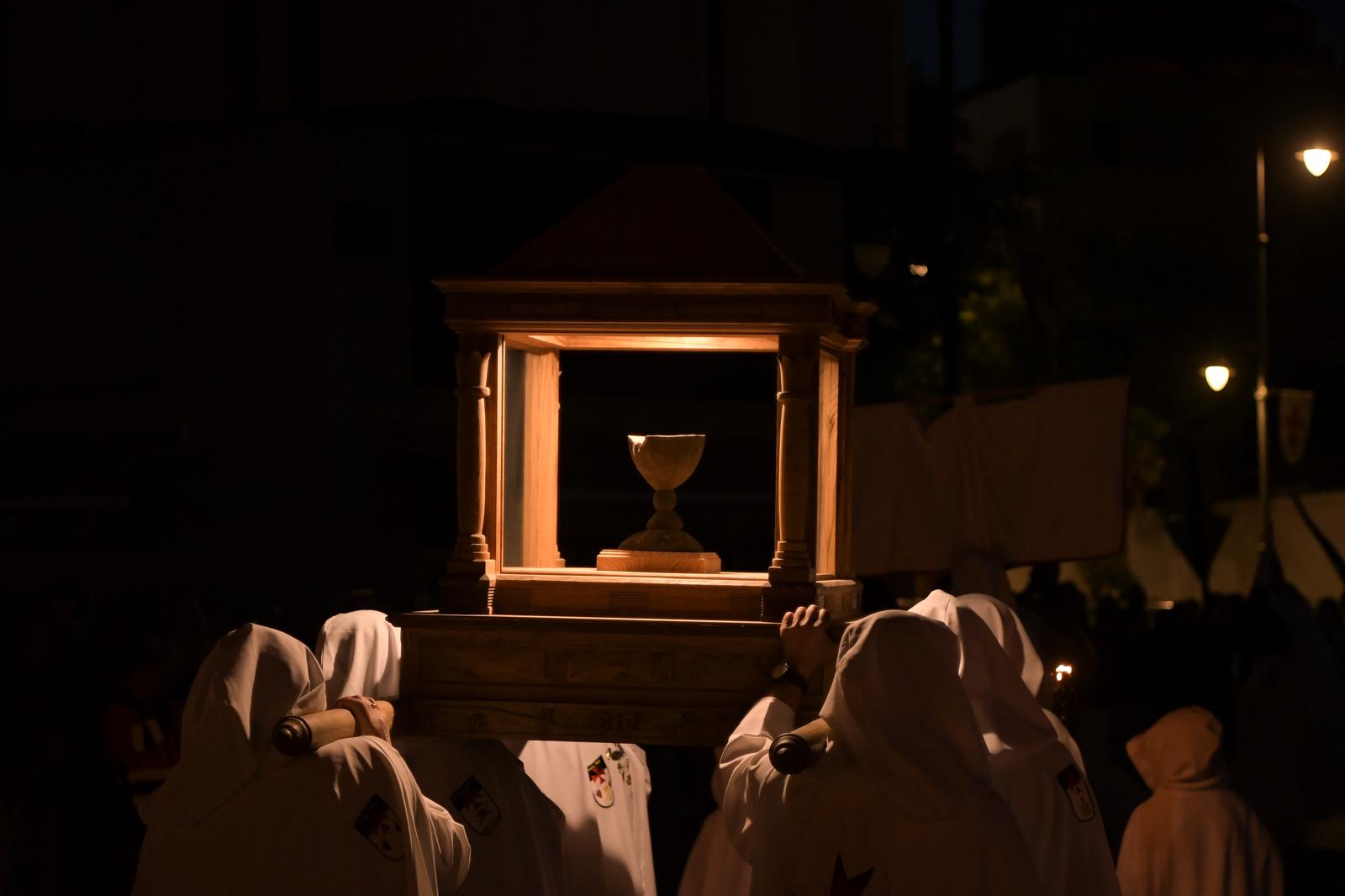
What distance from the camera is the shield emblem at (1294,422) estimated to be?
1894 cm

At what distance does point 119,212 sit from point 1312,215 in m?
30.8

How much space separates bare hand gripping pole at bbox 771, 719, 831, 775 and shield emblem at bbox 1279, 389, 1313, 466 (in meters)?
14.8

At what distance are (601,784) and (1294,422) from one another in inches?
526

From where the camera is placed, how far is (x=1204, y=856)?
6.78 m

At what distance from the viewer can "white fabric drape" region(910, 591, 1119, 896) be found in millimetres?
5742

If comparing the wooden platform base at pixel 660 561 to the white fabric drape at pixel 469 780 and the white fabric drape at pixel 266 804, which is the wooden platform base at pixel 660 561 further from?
the white fabric drape at pixel 266 804

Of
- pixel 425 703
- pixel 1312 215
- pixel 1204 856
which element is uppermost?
pixel 1312 215

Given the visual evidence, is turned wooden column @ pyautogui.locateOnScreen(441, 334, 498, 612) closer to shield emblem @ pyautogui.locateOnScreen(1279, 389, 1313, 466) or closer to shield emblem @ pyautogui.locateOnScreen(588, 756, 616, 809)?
shield emblem @ pyautogui.locateOnScreen(588, 756, 616, 809)

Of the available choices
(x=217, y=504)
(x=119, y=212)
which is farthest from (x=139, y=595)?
(x=119, y=212)

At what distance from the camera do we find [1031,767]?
5.88 m

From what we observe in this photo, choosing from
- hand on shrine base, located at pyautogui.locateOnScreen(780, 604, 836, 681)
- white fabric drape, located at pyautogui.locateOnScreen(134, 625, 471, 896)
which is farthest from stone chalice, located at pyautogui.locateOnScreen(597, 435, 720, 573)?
white fabric drape, located at pyautogui.locateOnScreen(134, 625, 471, 896)

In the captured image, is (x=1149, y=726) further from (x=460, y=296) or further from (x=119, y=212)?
(x=119, y=212)

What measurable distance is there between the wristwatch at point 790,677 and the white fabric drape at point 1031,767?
49 cm

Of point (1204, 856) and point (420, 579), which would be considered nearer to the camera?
point (1204, 856)
